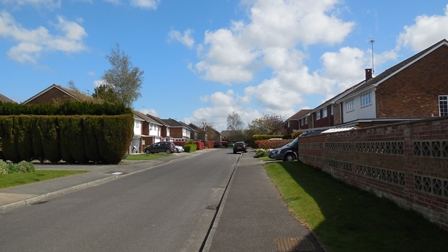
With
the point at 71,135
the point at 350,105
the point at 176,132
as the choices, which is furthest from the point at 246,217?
the point at 176,132

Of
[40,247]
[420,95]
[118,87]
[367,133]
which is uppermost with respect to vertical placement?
[118,87]

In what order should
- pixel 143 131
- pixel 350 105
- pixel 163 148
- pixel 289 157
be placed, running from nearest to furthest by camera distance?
1. pixel 289 157
2. pixel 350 105
3. pixel 163 148
4. pixel 143 131

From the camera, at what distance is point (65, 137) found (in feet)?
89.7

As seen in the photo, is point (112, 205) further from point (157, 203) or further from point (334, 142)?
point (334, 142)

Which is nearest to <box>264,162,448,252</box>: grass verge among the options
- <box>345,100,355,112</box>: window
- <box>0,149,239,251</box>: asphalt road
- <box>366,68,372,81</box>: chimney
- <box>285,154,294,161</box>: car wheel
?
Result: <box>0,149,239,251</box>: asphalt road

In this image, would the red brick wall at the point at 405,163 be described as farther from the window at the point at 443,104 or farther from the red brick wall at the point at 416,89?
the window at the point at 443,104

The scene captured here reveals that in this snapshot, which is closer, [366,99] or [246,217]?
[246,217]

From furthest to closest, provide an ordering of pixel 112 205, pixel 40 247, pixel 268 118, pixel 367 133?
pixel 268 118 < pixel 112 205 < pixel 367 133 < pixel 40 247

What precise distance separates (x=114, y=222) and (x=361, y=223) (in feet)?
16.5

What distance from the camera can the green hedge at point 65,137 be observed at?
2678cm

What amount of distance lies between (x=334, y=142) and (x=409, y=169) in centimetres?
611

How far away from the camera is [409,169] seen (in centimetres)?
709

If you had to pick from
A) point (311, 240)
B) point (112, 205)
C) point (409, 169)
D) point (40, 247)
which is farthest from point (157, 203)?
point (409, 169)

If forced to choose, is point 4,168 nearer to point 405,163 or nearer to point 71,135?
point 71,135
